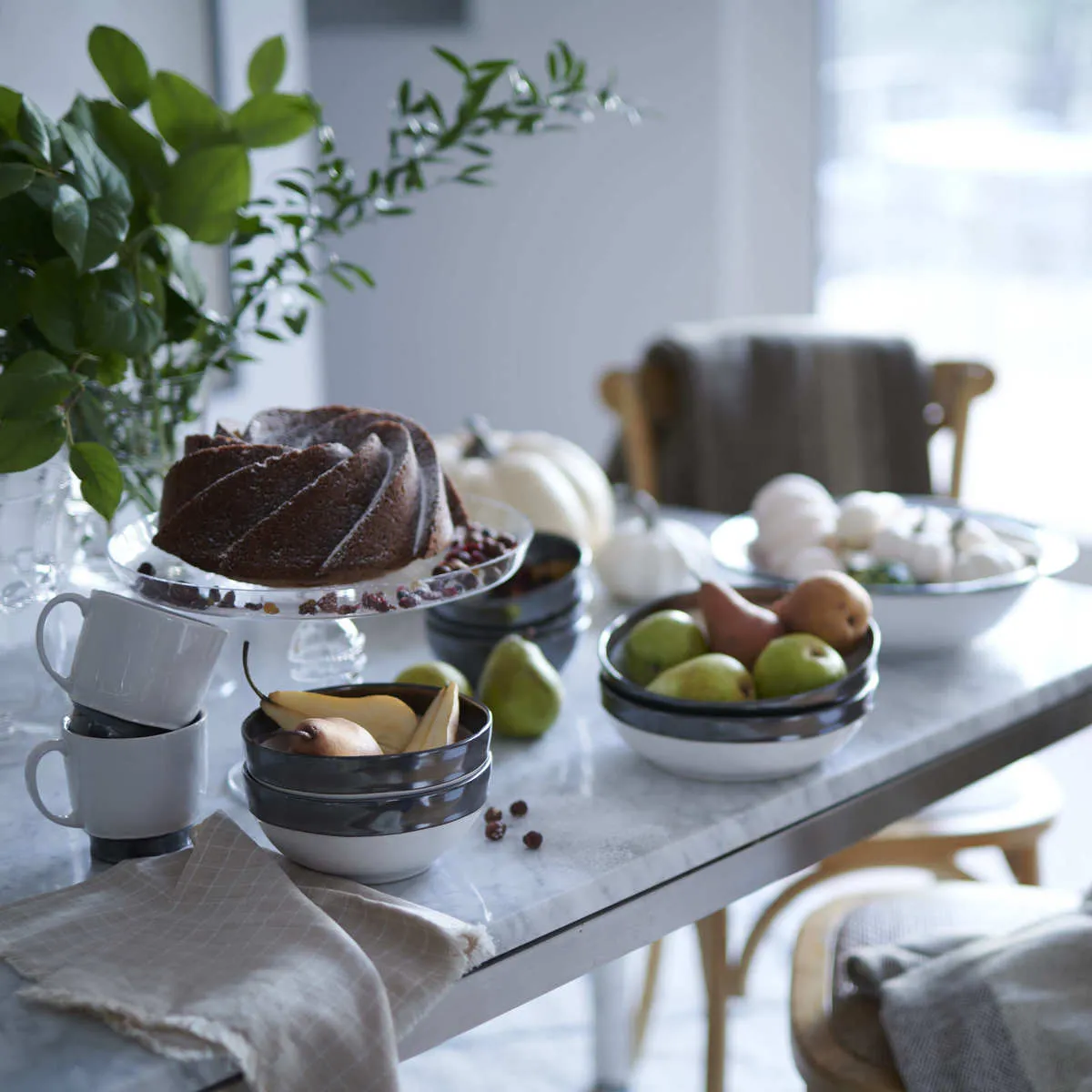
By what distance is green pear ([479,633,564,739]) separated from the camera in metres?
1.13

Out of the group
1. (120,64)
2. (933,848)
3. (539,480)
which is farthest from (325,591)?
(933,848)

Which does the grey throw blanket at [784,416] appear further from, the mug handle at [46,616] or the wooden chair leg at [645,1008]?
the mug handle at [46,616]

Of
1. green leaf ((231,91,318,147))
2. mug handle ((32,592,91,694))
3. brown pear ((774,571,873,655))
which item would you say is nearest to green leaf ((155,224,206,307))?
green leaf ((231,91,318,147))

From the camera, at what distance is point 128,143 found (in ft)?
3.77

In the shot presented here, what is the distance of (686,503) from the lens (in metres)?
2.25

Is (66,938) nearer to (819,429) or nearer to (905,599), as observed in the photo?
(905,599)

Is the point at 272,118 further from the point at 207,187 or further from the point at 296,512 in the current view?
the point at 296,512

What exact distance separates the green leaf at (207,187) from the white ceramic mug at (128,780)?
18.6 inches

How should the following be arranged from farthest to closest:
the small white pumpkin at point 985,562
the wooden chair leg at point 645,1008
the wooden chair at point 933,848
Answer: the wooden chair leg at point 645,1008 < the wooden chair at point 933,848 < the small white pumpkin at point 985,562

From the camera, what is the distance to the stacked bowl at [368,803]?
33.6 inches

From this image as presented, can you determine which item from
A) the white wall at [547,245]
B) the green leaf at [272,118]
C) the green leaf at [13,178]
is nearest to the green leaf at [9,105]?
the green leaf at [13,178]

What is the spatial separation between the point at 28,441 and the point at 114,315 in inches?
5.4

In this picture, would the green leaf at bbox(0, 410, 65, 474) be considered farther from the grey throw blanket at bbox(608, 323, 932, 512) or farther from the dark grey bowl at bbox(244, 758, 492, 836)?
the grey throw blanket at bbox(608, 323, 932, 512)

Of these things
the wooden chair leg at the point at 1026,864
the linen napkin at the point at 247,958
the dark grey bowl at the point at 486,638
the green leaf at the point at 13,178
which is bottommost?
the wooden chair leg at the point at 1026,864
